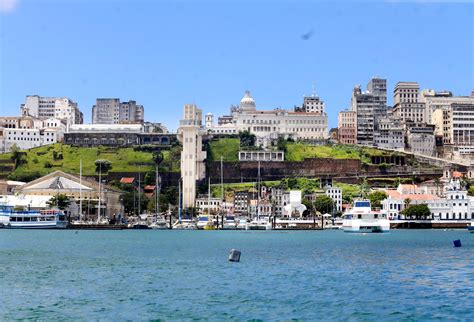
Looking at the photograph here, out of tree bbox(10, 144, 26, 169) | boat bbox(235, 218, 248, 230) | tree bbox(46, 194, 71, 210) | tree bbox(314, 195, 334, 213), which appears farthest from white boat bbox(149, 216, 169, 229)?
tree bbox(10, 144, 26, 169)

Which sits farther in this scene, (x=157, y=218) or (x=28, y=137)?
(x=28, y=137)

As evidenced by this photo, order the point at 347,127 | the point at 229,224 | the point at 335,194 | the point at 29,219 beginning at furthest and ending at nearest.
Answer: the point at 347,127 < the point at 335,194 < the point at 229,224 < the point at 29,219

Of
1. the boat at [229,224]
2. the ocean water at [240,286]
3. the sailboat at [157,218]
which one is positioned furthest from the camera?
the sailboat at [157,218]

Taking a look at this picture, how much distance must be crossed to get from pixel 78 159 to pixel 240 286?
13466cm

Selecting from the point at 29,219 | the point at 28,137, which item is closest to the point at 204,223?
the point at 29,219

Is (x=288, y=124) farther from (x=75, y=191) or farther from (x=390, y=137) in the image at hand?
(x=75, y=191)

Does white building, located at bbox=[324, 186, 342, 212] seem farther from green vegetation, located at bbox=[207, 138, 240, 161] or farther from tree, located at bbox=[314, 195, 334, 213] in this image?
green vegetation, located at bbox=[207, 138, 240, 161]

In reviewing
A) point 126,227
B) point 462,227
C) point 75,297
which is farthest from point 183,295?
point 462,227

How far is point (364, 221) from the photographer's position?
10556cm

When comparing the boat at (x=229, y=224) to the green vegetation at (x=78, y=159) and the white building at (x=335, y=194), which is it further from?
the green vegetation at (x=78, y=159)

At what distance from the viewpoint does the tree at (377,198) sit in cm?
13712

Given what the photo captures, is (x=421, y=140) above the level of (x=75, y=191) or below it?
above

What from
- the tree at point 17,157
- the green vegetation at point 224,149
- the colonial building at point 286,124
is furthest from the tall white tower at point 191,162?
the tree at point 17,157

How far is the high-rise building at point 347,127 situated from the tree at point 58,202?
75.4 m
